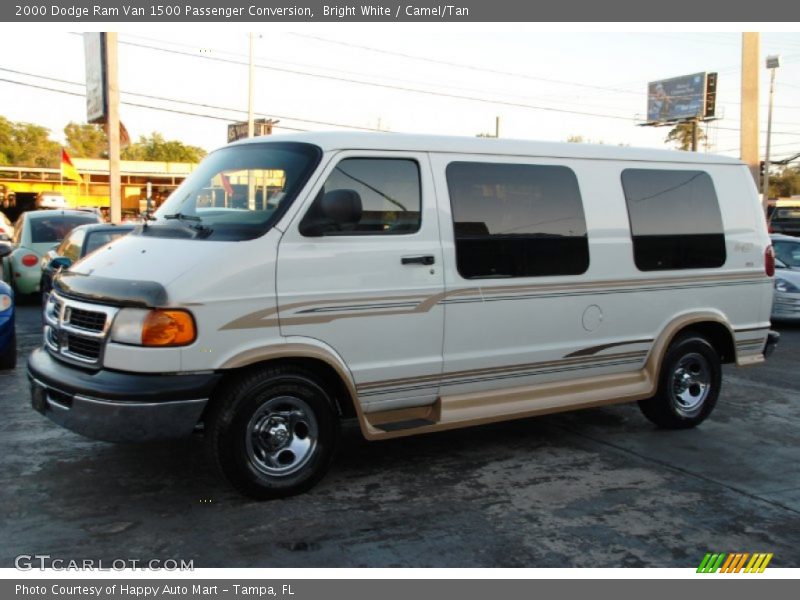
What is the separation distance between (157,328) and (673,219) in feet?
13.5

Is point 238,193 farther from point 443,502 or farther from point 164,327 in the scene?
point 443,502

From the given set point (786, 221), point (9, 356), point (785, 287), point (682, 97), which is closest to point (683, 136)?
point (682, 97)

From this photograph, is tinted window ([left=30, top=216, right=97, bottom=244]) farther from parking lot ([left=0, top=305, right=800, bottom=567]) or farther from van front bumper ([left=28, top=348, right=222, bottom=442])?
van front bumper ([left=28, top=348, right=222, bottom=442])

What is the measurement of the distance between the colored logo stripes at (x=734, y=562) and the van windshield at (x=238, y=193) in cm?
297

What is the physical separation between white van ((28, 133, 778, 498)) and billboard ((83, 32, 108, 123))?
18.4m

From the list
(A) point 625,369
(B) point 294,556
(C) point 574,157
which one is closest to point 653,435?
(A) point 625,369

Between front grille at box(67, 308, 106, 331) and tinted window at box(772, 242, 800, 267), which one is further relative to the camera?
tinted window at box(772, 242, 800, 267)

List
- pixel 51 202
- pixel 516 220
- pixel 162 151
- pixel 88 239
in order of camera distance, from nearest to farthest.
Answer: pixel 516 220 < pixel 88 239 < pixel 51 202 < pixel 162 151

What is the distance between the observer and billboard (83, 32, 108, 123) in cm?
2177

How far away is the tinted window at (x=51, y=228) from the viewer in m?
14.1

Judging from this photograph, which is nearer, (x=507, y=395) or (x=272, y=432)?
(x=272, y=432)

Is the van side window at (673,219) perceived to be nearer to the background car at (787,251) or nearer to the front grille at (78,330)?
the front grille at (78,330)

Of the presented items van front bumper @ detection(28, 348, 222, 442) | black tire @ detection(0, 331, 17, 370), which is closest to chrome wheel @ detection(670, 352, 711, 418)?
van front bumper @ detection(28, 348, 222, 442)

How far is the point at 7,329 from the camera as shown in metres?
8.05
